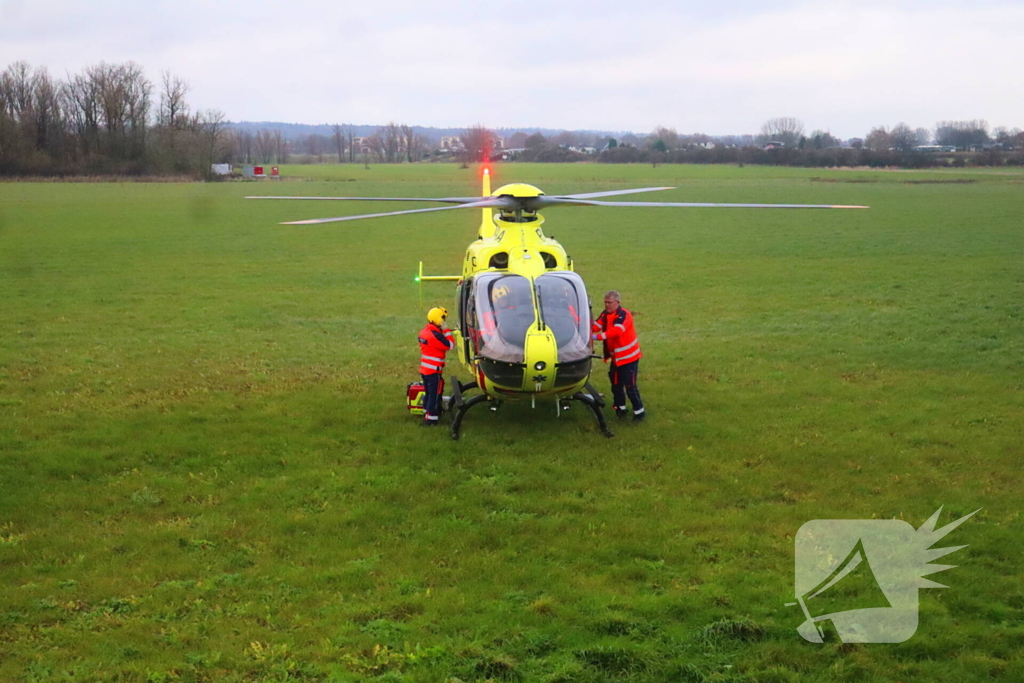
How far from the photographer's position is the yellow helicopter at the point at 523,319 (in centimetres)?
1001

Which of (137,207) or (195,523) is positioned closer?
(195,523)

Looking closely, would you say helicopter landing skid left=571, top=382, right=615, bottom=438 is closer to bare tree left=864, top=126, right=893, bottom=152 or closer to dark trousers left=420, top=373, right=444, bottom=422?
dark trousers left=420, top=373, right=444, bottom=422

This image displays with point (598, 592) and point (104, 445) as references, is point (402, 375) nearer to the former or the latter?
point (104, 445)

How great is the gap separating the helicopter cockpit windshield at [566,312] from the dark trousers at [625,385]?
105cm

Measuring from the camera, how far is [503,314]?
10.3 metres

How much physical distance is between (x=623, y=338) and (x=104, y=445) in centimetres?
659

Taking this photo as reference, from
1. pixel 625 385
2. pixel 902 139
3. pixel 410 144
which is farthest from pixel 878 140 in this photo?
pixel 625 385

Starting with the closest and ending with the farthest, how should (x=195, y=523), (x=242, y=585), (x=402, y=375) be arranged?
(x=242, y=585), (x=195, y=523), (x=402, y=375)

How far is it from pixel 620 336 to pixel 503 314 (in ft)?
5.68

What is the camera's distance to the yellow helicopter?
394 inches

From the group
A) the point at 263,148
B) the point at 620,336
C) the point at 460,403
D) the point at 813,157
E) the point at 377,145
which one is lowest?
the point at 460,403

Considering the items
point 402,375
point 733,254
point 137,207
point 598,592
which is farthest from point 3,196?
point 598,592

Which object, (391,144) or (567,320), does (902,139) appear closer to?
(391,144)

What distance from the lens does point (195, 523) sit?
8203 mm
